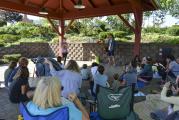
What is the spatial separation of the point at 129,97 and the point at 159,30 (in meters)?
17.3

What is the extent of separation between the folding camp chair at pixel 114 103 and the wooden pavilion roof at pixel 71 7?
23.1 ft

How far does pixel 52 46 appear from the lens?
64.4 feet

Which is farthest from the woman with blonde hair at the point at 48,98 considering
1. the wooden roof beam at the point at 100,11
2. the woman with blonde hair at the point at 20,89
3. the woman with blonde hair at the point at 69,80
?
the wooden roof beam at the point at 100,11

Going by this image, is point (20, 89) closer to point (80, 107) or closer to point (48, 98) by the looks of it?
point (80, 107)

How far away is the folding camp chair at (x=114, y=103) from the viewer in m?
4.51

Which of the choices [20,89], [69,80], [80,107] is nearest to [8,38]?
[69,80]

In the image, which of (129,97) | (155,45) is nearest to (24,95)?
(129,97)

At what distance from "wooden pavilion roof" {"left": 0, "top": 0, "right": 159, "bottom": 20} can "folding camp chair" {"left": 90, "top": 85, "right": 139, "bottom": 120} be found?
7041 mm

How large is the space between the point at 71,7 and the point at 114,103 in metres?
11.9

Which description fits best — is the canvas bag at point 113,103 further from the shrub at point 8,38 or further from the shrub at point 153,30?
the shrub at point 8,38

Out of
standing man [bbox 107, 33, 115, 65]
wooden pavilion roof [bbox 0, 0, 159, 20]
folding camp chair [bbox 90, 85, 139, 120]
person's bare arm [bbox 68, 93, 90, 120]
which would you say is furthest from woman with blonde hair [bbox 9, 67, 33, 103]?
standing man [bbox 107, 33, 115, 65]

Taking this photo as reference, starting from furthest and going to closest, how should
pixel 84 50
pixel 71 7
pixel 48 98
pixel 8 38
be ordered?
pixel 8 38, pixel 84 50, pixel 71 7, pixel 48 98

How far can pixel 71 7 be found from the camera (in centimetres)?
1596

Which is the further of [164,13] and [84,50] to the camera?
[164,13]
